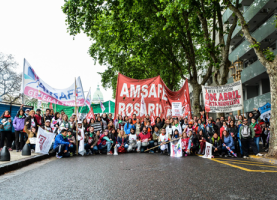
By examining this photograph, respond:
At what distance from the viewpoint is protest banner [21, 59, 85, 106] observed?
11414 millimetres

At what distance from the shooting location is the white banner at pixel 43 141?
33.9ft

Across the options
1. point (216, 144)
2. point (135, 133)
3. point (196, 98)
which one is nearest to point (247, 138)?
point (216, 144)

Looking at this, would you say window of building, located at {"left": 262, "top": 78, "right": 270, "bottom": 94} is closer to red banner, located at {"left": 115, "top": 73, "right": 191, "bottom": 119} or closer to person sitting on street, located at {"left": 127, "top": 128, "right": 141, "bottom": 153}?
red banner, located at {"left": 115, "top": 73, "right": 191, "bottom": 119}

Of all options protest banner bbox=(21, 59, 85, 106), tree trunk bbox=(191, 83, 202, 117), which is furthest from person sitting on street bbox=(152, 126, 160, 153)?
tree trunk bbox=(191, 83, 202, 117)

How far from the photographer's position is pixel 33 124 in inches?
445

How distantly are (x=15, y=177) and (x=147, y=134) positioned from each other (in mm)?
8147

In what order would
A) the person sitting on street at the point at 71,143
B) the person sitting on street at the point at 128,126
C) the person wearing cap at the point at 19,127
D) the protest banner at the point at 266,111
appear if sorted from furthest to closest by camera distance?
the protest banner at the point at 266,111, the person sitting on street at the point at 128,126, the person sitting on street at the point at 71,143, the person wearing cap at the point at 19,127

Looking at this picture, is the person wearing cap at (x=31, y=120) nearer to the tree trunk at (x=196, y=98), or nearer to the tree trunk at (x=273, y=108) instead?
the tree trunk at (x=273, y=108)

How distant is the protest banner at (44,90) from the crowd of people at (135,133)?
0.74 meters

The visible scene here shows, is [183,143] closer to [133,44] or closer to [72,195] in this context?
[72,195]

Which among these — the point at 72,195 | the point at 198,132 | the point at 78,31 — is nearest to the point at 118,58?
the point at 78,31

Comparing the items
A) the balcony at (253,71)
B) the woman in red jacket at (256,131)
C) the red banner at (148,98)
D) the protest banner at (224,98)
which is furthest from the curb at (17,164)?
the balcony at (253,71)

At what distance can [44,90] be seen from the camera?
1238cm

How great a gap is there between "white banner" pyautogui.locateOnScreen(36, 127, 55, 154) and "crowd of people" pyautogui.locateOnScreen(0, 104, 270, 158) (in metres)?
0.24
